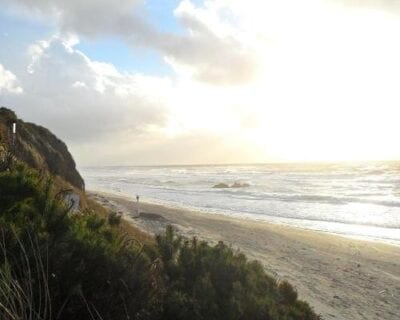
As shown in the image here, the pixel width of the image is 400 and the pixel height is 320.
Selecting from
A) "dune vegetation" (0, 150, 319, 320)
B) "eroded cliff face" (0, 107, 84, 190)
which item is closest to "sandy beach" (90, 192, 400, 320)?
"eroded cliff face" (0, 107, 84, 190)

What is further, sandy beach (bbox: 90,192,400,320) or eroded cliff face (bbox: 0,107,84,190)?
eroded cliff face (bbox: 0,107,84,190)

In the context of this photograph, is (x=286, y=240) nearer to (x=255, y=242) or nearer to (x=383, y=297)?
(x=255, y=242)

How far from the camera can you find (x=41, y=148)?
19422 mm

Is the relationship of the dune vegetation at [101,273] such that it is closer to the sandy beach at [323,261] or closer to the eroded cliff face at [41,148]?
the sandy beach at [323,261]

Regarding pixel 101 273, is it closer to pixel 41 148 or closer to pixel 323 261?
pixel 323 261

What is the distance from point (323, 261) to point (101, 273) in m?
14.7

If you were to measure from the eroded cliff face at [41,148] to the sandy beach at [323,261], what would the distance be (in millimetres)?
4292

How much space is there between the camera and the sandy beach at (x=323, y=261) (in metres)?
11.5

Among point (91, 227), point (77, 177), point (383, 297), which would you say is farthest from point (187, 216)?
point (91, 227)

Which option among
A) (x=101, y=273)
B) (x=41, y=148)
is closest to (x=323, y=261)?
(x=41, y=148)

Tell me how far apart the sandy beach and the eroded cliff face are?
429 centimetres

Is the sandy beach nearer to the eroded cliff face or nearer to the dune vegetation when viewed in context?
the eroded cliff face

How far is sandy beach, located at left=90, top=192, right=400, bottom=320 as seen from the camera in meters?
11.5

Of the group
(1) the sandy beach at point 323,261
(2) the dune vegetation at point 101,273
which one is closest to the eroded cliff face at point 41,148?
(1) the sandy beach at point 323,261
